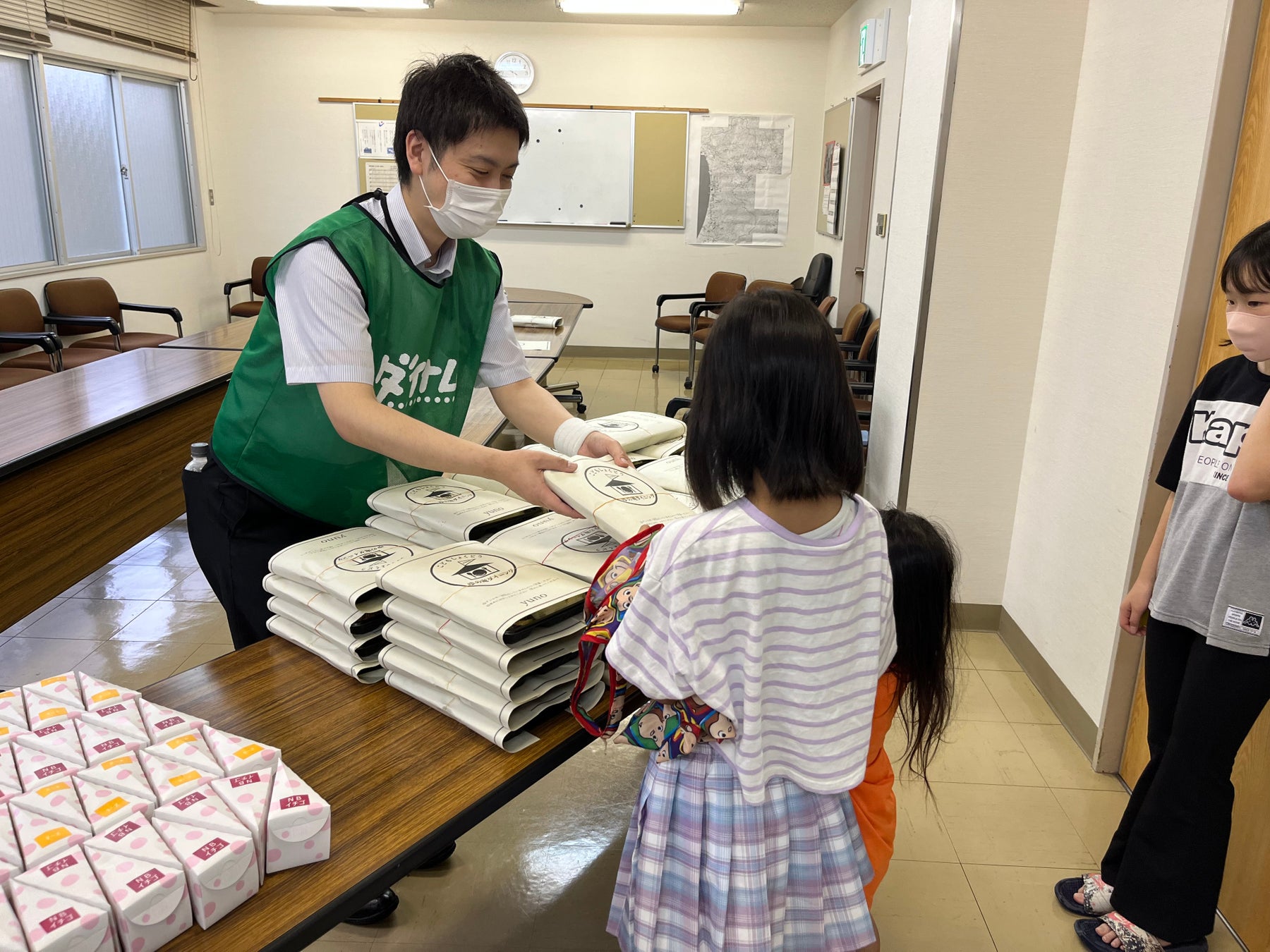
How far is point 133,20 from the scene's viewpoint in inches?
256

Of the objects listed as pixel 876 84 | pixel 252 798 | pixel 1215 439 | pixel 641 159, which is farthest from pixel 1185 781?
pixel 641 159

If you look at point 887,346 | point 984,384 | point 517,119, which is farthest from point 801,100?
point 517,119

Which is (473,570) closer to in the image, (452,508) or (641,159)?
(452,508)

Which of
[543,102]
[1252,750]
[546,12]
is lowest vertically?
[1252,750]

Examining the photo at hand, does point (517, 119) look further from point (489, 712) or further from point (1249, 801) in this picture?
point (1249, 801)

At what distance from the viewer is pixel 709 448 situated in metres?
1.02

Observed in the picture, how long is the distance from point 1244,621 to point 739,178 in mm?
6745

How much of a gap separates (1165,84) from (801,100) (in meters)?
5.84

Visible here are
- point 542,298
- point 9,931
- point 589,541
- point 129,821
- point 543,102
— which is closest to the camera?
point 9,931

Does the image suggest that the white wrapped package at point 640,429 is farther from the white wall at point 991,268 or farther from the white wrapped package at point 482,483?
the white wall at point 991,268

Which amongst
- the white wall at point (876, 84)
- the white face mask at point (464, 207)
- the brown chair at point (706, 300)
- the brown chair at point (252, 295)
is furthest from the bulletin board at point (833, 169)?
the white face mask at point (464, 207)

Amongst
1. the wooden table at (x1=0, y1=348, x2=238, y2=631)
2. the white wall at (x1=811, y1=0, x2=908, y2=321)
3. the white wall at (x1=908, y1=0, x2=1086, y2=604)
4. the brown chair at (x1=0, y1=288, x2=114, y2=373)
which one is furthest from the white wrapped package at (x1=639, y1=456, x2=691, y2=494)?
the brown chair at (x1=0, y1=288, x2=114, y2=373)

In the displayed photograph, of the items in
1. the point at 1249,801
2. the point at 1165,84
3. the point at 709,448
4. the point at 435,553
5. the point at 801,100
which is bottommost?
the point at 1249,801

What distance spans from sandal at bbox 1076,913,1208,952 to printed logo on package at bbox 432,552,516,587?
1.41 m
